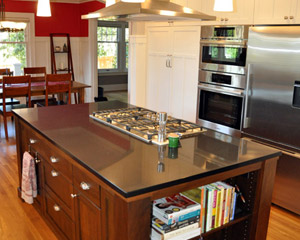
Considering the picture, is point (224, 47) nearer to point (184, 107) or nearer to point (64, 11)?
point (184, 107)

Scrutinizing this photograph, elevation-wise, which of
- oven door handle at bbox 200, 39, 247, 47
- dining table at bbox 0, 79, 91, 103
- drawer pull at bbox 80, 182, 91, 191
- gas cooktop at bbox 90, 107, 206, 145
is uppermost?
oven door handle at bbox 200, 39, 247, 47

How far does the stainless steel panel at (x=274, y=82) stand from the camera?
3002mm

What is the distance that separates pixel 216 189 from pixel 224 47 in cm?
209

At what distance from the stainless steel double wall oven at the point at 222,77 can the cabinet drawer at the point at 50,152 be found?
1981 mm

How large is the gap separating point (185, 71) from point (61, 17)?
189 inches

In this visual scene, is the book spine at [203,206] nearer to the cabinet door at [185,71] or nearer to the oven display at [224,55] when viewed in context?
the oven display at [224,55]

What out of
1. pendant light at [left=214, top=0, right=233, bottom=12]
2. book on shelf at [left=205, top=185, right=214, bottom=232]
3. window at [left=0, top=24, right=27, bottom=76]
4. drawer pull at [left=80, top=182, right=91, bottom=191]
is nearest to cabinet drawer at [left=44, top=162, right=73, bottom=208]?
drawer pull at [left=80, top=182, right=91, bottom=191]

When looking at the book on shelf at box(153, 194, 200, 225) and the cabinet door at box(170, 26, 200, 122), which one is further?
the cabinet door at box(170, 26, 200, 122)

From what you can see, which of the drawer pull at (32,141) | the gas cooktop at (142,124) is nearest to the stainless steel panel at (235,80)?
the gas cooktop at (142,124)

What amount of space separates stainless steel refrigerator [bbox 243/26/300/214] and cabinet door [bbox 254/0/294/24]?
68 mm

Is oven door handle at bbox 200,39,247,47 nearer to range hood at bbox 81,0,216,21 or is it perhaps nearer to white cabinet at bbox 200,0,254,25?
white cabinet at bbox 200,0,254,25

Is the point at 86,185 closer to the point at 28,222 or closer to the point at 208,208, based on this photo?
the point at 208,208

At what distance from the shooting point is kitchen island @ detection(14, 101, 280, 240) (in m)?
1.66

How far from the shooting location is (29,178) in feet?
9.49
